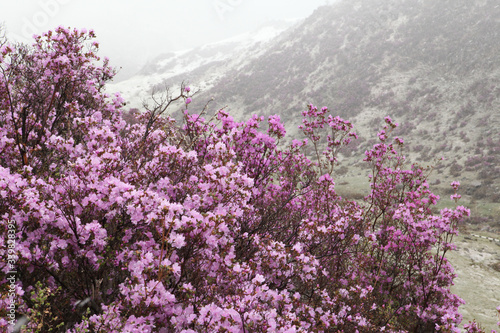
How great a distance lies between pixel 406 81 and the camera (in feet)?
96.6

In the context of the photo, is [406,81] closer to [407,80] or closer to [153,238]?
[407,80]

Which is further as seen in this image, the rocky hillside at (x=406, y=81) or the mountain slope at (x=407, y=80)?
the mountain slope at (x=407, y=80)

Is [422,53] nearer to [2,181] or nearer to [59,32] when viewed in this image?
[59,32]

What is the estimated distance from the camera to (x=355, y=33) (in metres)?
39.5

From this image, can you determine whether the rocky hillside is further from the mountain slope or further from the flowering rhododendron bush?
the flowering rhododendron bush

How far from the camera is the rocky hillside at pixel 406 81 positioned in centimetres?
1875

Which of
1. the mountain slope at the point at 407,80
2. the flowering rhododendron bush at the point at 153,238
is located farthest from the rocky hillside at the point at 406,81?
the flowering rhododendron bush at the point at 153,238

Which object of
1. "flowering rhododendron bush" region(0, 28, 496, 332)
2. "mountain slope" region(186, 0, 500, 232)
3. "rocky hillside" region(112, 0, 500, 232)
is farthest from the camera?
"mountain slope" region(186, 0, 500, 232)

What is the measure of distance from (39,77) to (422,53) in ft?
120

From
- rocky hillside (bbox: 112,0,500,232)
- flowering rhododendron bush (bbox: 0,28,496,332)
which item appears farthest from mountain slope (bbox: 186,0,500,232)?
flowering rhododendron bush (bbox: 0,28,496,332)

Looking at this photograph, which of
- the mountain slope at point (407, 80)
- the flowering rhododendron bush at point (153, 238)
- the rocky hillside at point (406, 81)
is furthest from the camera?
the mountain slope at point (407, 80)

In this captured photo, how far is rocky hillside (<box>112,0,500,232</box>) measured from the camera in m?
18.8

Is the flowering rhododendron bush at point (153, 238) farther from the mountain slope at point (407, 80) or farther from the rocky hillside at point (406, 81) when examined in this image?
the mountain slope at point (407, 80)

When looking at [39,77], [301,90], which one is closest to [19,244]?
[39,77]
